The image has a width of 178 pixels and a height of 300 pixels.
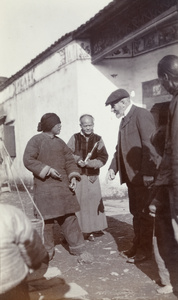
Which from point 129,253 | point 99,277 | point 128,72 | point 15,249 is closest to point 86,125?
point 129,253

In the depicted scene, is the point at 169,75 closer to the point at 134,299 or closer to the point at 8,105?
the point at 134,299

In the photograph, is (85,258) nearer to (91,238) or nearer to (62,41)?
(91,238)

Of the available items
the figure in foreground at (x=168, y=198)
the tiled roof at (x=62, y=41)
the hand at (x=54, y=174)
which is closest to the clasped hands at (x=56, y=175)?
the hand at (x=54, y=174)

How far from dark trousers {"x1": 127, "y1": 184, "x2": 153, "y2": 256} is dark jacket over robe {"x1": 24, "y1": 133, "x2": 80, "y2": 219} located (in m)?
0.70

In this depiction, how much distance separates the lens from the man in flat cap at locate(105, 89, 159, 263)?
4082 millimetres

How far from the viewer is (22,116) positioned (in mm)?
13328

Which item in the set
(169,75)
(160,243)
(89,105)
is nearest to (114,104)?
(169,75)

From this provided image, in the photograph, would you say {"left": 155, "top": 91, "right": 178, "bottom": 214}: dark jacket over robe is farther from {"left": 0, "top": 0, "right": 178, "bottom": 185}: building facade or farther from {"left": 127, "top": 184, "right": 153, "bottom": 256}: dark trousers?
{"left": 0, "top": 0, "right": 178, "bottom": 185}: building facade

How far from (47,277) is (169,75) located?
229 centimetres

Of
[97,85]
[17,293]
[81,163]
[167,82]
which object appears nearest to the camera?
[17,293]

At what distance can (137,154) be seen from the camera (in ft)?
13.8

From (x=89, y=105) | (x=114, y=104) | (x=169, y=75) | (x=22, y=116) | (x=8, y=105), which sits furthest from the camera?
(x=8, y=105)

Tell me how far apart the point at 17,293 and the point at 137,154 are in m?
2.24

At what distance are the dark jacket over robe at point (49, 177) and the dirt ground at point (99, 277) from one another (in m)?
0.62
